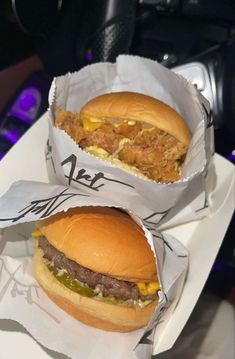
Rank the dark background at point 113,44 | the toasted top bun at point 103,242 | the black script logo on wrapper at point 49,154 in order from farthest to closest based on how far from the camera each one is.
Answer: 1. the dark background at point 113,44
2. the black script logo on wrapper at point 49,154
3. the toasted top bun at point 103,242

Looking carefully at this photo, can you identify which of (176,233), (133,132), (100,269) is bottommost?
(176,233)

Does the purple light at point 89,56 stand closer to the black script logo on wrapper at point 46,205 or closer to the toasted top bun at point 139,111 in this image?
the toasted top bun at point 139,111

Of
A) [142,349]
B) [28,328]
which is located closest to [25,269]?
[28,328]

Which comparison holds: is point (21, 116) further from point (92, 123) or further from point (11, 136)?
point (92, 123)

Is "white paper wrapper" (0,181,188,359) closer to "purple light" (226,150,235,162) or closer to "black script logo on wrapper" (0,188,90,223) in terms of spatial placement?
"black script logo on wrapper" (0,188,90,223)

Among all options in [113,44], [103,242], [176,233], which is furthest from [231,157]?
[103,242]

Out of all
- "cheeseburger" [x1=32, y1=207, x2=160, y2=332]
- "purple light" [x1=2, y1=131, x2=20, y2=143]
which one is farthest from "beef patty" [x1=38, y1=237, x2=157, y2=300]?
"purple light" [x1=2, y1=131, x2=20, y2=143]

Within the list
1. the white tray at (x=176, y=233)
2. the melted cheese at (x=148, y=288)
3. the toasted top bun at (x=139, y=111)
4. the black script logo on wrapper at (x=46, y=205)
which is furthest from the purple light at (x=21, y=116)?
the melted cheese at (x=148, y=288)
